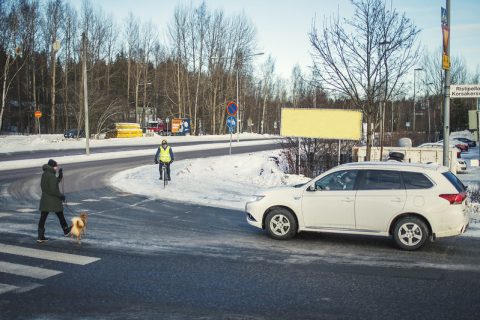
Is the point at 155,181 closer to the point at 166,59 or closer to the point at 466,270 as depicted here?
the point at 466,270

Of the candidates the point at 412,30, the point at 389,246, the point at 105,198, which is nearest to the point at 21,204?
the point at 105,198

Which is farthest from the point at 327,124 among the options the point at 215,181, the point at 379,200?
the point at 379,200

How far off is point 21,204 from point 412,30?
14393mm

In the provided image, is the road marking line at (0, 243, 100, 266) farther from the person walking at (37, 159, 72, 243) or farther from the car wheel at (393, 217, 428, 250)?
the car wheel at (393, 217, 428, 250)

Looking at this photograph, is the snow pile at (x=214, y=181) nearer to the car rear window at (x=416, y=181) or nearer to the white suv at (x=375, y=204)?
the white suv at (x=375, y=204)

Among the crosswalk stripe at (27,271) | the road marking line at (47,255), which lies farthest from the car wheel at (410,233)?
the crosswalk stripe at (27,271)

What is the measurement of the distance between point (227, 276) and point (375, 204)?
133 inches

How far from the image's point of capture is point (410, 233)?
8430 mm

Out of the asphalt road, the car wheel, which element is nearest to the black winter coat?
the asphalt road

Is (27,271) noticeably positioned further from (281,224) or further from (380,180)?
(380,180)

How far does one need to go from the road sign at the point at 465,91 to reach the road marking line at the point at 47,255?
9584 millimetres

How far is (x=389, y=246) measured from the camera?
29.0 feet

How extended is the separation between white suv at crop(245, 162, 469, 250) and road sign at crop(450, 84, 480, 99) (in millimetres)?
3900

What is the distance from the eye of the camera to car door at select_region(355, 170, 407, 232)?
8.53 meters
